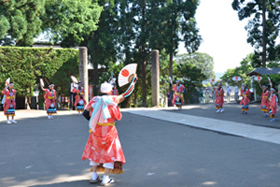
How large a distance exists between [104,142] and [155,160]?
1804 millimetres

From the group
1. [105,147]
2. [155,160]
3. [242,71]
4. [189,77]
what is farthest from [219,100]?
[242,71]

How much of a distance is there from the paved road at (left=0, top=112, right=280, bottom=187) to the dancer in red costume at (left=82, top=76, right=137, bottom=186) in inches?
12.5

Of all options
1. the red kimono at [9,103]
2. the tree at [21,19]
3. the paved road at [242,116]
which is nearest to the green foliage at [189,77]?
the paved road at [242,116]

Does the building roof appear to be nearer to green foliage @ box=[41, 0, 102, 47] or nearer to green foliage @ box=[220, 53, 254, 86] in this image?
green foliage @ box=[41, 0, 102, 47]

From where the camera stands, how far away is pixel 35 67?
2120 cm

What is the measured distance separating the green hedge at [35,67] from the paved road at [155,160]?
11265 millimetres

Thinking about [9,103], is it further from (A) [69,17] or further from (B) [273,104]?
(A) [69,17]

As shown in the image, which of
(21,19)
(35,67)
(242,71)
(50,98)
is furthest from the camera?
(242,71)

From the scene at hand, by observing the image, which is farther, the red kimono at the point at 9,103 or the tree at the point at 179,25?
the tree at the point at 179,25

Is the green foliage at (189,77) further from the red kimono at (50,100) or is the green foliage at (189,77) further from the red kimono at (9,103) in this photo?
the red kimono at (9,103)

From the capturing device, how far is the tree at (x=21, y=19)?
19953mm

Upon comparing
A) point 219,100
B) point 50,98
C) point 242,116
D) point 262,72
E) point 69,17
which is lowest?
point 242,116

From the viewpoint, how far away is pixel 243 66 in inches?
2069

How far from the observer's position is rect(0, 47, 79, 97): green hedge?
2022 centimetres
